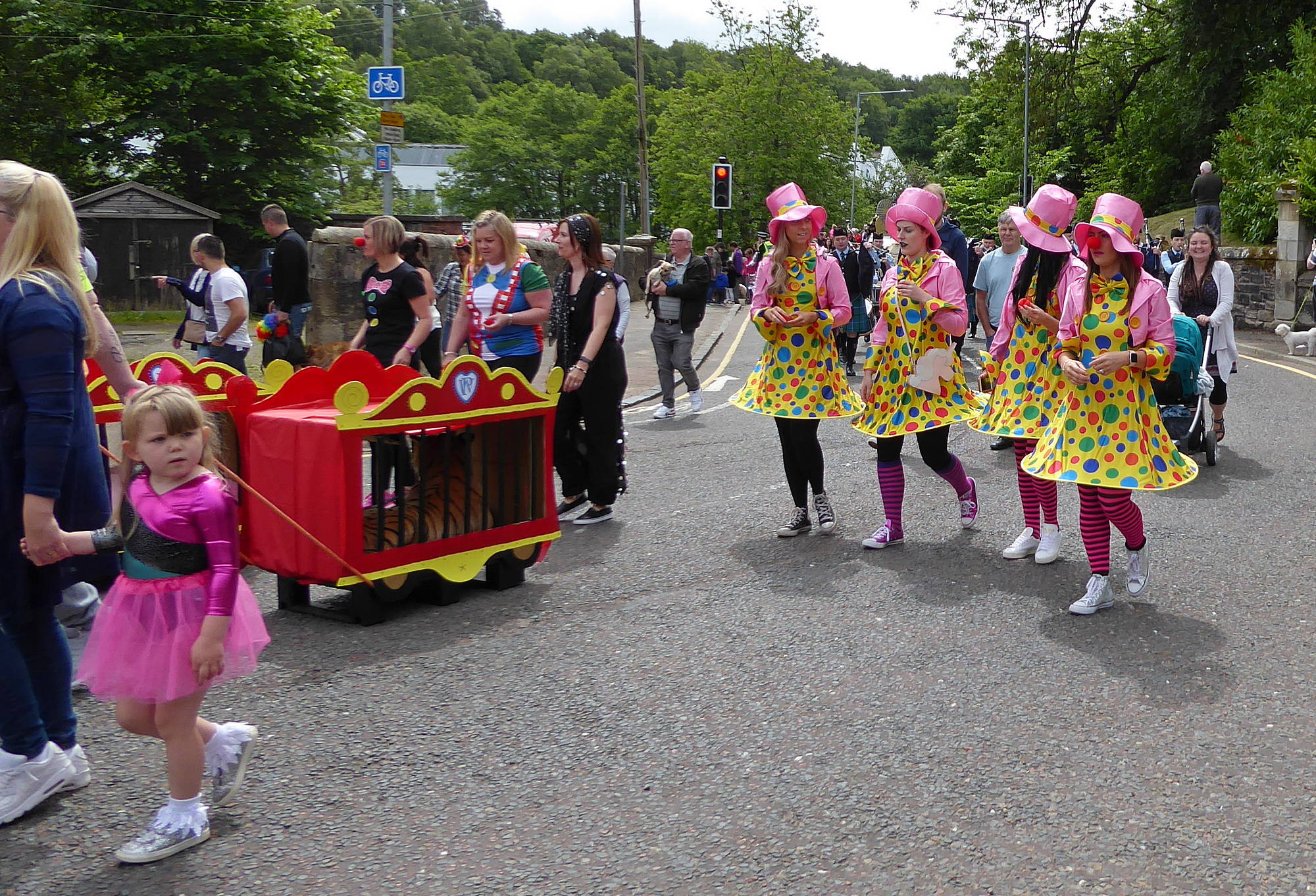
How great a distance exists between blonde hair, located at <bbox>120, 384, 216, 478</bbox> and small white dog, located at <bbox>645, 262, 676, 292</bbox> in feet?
31.0

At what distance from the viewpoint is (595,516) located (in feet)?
25.4

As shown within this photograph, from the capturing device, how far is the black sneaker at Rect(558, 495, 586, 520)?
25.9 ft

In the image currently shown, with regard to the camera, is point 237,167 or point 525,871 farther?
point 237,167

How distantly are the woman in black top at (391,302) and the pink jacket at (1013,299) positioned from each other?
132 inches

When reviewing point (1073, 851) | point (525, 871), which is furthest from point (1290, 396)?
point (525, 871)

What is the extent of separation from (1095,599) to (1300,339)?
1391 centimetres

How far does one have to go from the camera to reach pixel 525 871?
3.35 metres

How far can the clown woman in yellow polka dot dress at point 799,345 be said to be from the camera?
6934mm

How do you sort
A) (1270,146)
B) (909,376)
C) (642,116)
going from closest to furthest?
(909,376) < (1270,146) < (642,116)

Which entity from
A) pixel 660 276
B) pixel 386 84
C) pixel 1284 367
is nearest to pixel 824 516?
pixel 660 276

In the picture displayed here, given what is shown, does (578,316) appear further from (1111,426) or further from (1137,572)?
(1137,572)

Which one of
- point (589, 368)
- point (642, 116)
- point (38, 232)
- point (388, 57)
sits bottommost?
point (589, 368)

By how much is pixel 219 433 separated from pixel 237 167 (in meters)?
31.5

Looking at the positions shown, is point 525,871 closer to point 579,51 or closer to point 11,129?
point 11,129
